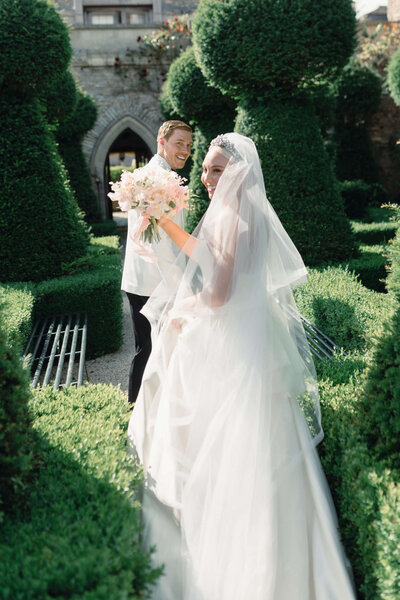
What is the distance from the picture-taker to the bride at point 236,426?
2.09 m

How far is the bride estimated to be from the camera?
6.84 ft

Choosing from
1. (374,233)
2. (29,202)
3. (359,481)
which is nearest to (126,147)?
(374,233)

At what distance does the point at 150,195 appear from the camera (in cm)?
272

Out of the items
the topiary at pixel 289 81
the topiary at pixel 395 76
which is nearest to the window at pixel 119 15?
the topiary at pixel 395 76

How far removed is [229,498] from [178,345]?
79 centimetres

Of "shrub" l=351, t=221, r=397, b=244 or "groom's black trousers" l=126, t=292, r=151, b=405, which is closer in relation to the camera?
"groom's black trousers" l=126, t=292, r=151, b=405

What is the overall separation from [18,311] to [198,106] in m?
6.61

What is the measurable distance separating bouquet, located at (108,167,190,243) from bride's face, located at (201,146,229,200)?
0.86 feet

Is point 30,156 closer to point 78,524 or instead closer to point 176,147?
point 176,147

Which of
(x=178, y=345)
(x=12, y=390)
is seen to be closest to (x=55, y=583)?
(x=12, y=390)

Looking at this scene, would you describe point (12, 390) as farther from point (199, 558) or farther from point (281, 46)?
point (281, 46)

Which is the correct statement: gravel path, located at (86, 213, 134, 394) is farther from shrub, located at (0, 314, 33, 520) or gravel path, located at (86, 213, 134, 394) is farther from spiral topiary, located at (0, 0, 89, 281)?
shrub, located at (0, 314, 33, 520)

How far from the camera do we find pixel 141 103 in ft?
51.9

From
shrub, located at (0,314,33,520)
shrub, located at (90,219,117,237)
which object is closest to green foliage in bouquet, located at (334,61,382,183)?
shrub, located at (90,219,117,237)
